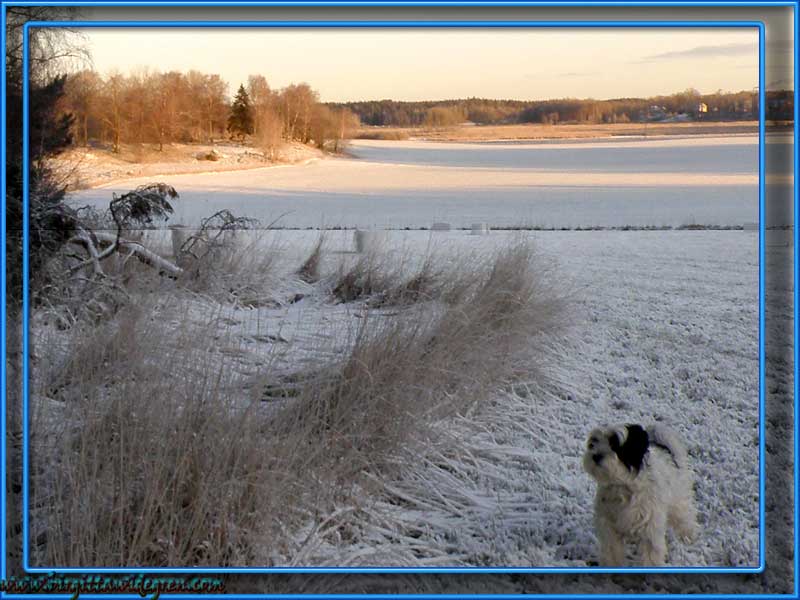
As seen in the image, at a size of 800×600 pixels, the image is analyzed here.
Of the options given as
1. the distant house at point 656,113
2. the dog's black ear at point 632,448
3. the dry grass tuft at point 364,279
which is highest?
the distant house at point 656,113

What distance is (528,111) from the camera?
3.73 meters

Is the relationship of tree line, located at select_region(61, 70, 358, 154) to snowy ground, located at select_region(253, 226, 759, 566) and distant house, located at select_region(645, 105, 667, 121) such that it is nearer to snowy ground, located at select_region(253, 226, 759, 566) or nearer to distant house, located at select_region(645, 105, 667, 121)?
snowy ground, located at select_region(253, 226, 759, 566)

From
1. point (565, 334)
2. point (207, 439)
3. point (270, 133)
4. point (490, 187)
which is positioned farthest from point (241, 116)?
point (565, 334)

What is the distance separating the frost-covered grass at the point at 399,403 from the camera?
2.99 metres

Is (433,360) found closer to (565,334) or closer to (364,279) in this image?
(364,279)

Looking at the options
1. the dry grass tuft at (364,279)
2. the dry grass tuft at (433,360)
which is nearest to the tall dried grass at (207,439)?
the dry grass tuft at (433,360)

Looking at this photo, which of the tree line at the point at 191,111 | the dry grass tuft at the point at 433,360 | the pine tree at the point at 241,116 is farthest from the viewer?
the pine tree at the point at 241,116

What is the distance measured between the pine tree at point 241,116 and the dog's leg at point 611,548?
230cm

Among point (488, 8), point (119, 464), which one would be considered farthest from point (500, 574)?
point (488, 8)

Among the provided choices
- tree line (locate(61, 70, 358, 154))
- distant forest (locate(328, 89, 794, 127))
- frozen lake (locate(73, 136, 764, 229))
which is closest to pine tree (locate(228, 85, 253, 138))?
tree line (locate(61, 70, 358, 154))

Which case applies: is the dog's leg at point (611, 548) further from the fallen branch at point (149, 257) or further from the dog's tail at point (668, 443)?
the fallen branch at point (149, 257)

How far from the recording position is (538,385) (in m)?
4.08

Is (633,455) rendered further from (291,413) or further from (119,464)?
(119,464)

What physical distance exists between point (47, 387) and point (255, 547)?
119cm
